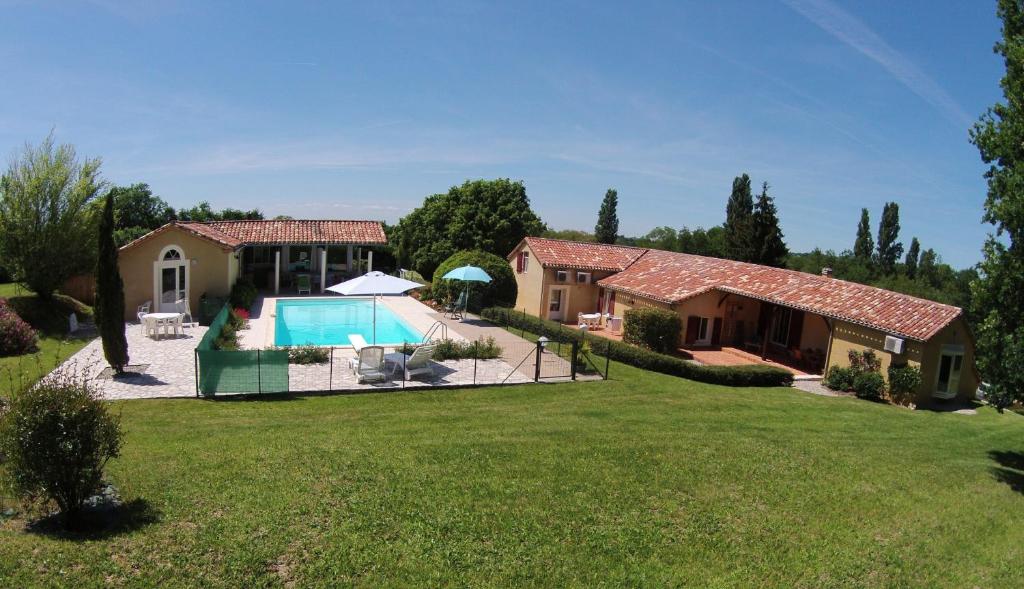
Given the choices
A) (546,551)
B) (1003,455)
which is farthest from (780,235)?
(546,551)

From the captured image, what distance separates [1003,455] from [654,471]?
1010cm

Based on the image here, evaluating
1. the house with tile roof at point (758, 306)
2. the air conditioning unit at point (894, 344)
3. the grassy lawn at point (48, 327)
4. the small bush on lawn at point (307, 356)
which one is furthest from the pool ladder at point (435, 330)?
the air conditioning unit at point (894, 344)

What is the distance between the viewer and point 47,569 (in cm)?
630

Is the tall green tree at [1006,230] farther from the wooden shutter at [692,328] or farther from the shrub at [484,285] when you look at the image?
the shrub at [484,285]

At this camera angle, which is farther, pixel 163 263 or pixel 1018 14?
pixel 163 263

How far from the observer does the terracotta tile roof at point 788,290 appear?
829 inches

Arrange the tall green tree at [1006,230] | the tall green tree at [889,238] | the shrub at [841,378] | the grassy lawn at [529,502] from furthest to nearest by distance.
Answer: the tall green tree at [889,238] → the shrub at [841,378] → the tall green tree at [1006,230] → the grassy lawn at [529,502]

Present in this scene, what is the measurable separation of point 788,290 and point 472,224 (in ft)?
78.2

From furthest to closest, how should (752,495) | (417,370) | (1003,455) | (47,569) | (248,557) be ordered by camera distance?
(417,370)
(1003,455)
(752,495)
(248,557)
(47,569)

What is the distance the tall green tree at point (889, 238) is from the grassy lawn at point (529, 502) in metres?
63.2

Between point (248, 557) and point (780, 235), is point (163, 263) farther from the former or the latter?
point (780, 235)

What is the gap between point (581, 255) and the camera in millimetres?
34031

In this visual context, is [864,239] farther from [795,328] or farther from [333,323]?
[333,323]

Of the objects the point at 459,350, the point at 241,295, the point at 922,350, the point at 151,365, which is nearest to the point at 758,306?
the point at 922,350
